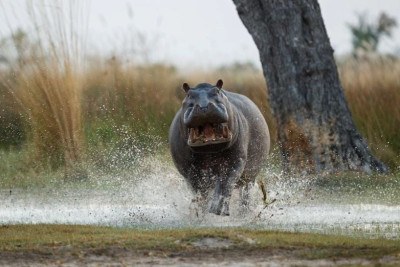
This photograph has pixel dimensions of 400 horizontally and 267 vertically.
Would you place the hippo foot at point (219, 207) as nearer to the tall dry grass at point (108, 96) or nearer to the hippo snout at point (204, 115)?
the hippo snout at point (204, 115)

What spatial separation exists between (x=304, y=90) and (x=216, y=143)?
5630 millimetres

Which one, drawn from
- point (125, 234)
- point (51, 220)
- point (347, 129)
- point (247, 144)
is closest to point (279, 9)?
point (347, 129)

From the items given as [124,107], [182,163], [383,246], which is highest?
[124,107]

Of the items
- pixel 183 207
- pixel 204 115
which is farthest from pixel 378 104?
pixel 204 115

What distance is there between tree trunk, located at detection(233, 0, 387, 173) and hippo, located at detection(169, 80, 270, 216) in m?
4.17

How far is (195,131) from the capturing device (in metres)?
8.68

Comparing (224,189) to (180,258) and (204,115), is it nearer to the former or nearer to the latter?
(204,115)

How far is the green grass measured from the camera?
7008 millimetres

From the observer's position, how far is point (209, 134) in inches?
344

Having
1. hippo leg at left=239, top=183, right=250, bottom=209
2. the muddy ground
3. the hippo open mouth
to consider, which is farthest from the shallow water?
the muddy ground

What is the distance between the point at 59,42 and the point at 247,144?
5227 millimetres

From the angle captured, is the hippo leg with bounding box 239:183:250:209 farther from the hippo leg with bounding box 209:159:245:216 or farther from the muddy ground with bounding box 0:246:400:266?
the muddy ground with bounding box 0:246:400:266

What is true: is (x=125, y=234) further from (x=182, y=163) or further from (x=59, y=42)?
(x=59, y=42)

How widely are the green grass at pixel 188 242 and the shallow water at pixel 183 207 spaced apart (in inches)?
27.2
